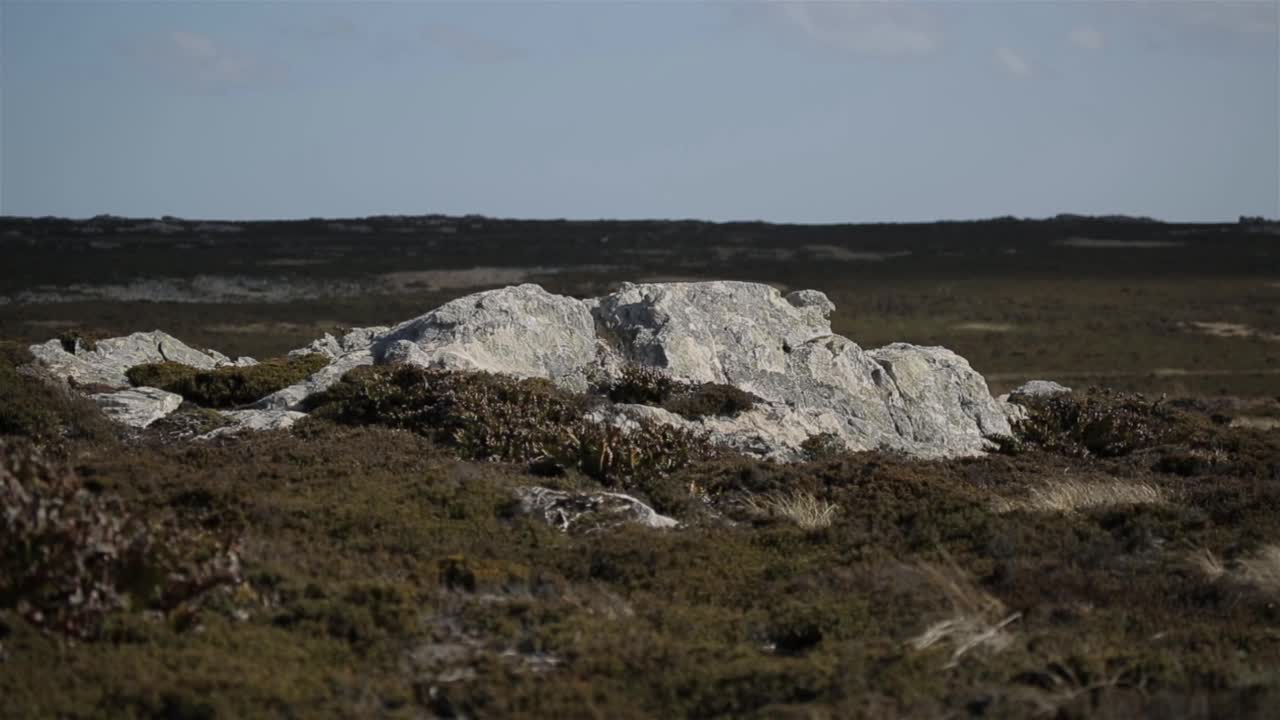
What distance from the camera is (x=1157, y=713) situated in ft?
26.9

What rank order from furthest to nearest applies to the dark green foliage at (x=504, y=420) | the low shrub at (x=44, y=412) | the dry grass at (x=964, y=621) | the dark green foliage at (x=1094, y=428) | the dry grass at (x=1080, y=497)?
the dark green foliage at (x=1094, y=428)
the low shrub at (x=44, y=412)
the dark green foliage at (x=504, y=420)
the dry grass at (x=1080, y=497)
the dry grass at (x=964, y=621)

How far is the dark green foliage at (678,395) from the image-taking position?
19938 millimetres

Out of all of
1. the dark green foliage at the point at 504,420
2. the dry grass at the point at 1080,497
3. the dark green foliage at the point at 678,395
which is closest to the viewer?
the dry grass at the point at 1080,497

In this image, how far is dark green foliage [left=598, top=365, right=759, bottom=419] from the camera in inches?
785

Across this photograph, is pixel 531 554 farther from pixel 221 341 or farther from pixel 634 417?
pixel 221 341

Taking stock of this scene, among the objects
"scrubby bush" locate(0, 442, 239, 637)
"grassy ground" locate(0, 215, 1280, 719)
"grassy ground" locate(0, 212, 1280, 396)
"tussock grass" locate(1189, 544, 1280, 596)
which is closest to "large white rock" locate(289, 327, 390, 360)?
"grassy ground" locate(0, 215, 1280, 719)

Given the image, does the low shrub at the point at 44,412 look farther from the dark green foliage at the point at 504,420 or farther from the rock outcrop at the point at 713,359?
the rock outcrop at the point at 713,359

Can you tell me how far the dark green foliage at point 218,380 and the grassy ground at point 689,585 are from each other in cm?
211

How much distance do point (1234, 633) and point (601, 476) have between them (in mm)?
7789

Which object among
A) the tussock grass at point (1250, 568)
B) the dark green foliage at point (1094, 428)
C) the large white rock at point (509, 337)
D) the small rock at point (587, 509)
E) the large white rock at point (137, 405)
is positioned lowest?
the dark green foliage at point (1094, 428)

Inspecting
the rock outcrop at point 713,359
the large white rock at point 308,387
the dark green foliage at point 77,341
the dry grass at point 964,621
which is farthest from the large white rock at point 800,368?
the dark green foliage at point 77,341

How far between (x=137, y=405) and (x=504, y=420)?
551cm

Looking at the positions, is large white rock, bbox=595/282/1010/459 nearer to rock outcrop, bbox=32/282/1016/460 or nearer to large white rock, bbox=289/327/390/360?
rock outcrop, bbox=32/282/1016/460

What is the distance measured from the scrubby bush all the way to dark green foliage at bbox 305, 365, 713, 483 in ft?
22.1
